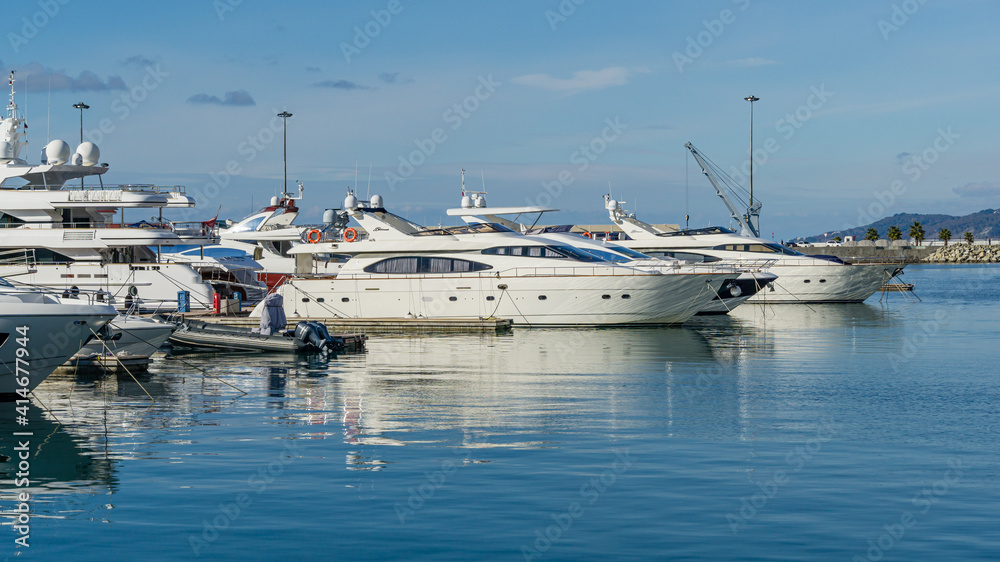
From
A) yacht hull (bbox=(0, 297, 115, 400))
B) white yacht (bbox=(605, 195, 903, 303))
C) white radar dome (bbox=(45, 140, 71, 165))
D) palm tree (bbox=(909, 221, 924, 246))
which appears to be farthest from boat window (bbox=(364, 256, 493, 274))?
palm tree (bbox=(909, 221, 924, 246))

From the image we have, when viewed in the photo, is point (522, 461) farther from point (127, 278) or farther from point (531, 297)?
point (127, 278)

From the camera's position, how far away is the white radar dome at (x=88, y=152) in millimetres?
38125

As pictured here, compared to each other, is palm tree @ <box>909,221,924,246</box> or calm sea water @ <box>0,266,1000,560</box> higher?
palm tree @ <box>909,221,924,246</box>

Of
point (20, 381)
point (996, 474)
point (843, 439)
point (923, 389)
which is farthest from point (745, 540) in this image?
point (20, 381)

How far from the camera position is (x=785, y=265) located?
157ft

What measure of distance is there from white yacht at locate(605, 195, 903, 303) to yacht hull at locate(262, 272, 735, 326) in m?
13.2

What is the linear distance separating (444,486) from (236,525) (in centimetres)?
262

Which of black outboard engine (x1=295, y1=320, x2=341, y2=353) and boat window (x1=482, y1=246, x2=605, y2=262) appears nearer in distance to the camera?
black outboard engine (x1=295, y1=320, x2=341, y2=353)

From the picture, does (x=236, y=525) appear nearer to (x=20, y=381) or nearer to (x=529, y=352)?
(x=20, y=381)

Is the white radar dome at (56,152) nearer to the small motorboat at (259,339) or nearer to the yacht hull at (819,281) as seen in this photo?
the small motorboat at (259,339)

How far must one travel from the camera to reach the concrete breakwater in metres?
131

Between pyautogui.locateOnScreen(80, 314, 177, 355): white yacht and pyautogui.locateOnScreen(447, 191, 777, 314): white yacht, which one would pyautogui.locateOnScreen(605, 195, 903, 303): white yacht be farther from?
pyautogui.locateOnScreen(80, 314, 177, 355): white yacht

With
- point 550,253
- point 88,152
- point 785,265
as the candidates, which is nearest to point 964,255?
point 785,265

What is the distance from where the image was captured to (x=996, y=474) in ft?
41.3
